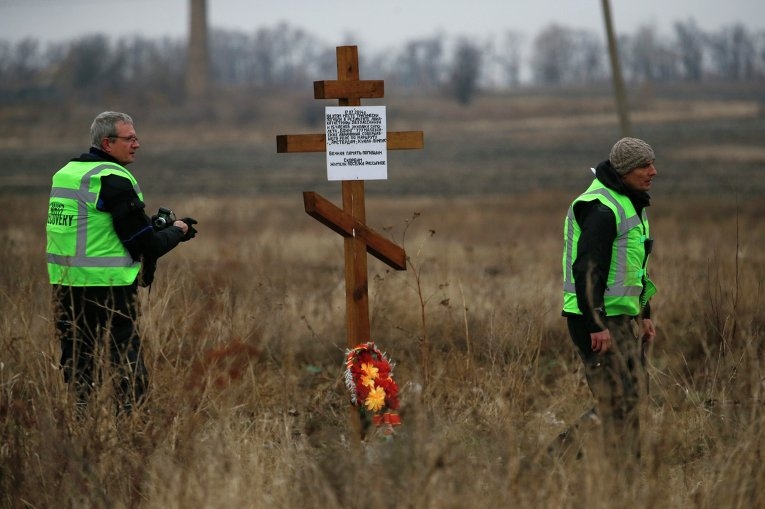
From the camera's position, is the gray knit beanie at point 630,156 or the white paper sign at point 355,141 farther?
the white paper sign at point 355,141

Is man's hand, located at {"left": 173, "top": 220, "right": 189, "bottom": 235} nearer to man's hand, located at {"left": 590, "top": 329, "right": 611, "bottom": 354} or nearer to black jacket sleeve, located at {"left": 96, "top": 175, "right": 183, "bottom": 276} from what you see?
black jacket sleeve, located at {"left": 96, "top": 175, "right": 183, "bottom": 276}

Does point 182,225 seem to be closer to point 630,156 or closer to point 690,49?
point 630,156

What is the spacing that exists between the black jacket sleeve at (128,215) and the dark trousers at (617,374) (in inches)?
91.5

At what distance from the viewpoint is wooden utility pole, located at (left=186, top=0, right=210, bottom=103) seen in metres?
74.2

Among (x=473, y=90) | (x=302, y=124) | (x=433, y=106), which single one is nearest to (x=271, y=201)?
(x=302, y=124)

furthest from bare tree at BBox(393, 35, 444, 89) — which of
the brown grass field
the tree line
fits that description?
the brown grass field

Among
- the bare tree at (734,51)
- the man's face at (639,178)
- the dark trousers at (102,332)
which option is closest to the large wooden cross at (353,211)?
the dark trousers at (102,332)

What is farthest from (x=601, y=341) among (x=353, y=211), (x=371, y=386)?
(x=353, y=211)

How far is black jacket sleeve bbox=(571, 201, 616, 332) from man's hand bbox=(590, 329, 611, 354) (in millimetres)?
28

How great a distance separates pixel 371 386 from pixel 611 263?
1.49 m

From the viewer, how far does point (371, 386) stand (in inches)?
249

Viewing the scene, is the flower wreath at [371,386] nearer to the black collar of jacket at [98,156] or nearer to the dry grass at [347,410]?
the dry grass at [347,410]

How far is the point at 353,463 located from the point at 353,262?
2.34 m

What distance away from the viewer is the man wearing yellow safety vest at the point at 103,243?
241 inches
